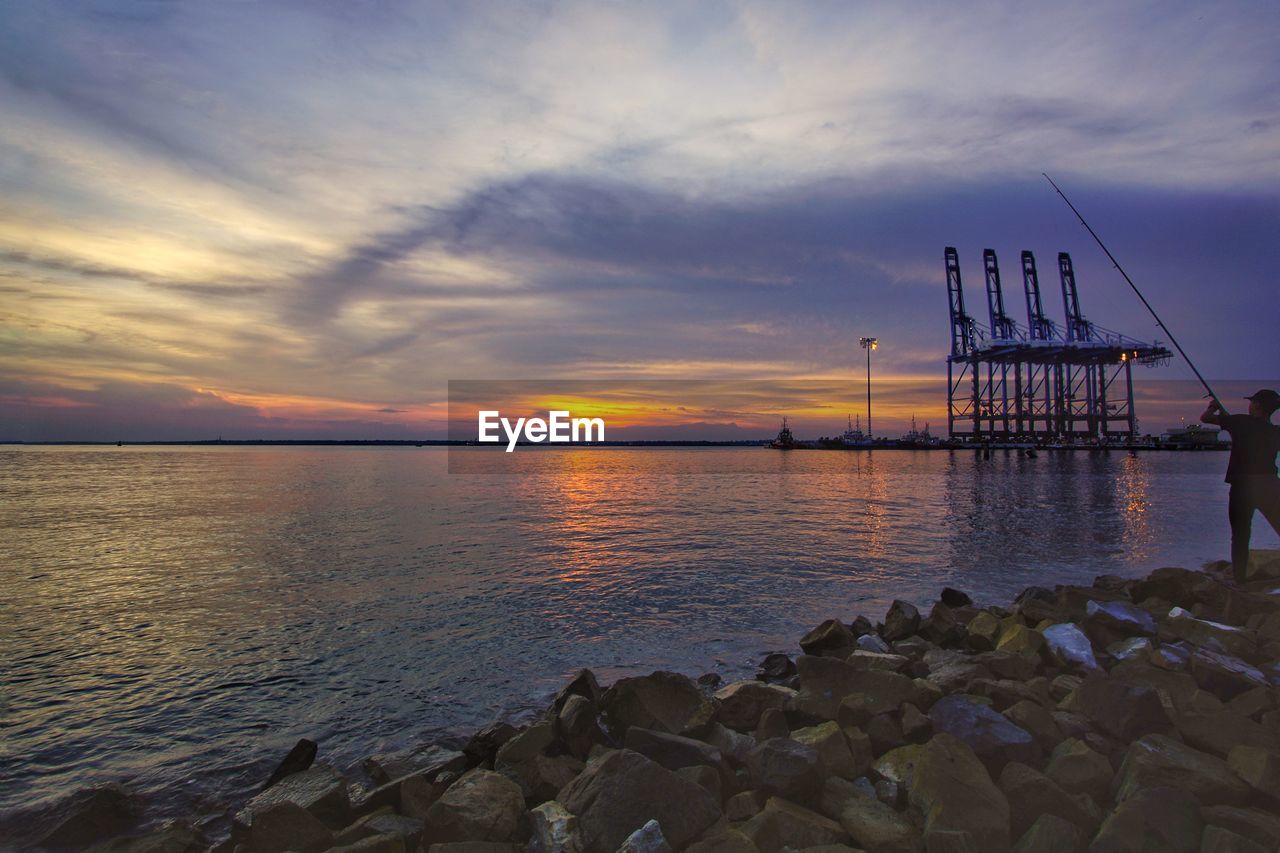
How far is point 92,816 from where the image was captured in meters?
5.27

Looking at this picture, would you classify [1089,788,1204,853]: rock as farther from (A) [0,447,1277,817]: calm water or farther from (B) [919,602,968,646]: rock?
(A) [0,447,1277,817]: calm water

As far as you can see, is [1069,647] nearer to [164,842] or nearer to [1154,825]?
[1154,825]

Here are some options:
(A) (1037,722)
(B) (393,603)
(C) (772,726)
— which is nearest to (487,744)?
(C) (772,726)

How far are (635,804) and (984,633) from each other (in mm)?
6116

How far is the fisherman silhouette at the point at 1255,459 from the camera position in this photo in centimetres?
931

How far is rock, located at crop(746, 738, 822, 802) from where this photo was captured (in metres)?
4.59

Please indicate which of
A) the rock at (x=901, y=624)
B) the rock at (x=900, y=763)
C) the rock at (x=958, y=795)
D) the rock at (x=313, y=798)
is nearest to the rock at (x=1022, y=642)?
the rock at (x=901, y=624)

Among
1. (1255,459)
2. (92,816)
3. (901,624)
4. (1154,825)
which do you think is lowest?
(92,816)

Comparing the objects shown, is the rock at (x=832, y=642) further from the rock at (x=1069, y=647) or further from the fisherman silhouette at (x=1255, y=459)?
the fisherman silhouette at (x=1255, y=459)

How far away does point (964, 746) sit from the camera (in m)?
4.77

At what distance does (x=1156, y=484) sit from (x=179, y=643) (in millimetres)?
59642

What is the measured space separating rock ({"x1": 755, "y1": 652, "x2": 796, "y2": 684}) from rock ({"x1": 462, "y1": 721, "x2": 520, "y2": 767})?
3382 mm

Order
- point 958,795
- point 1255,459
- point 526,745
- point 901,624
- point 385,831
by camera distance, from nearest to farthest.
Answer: point 958,795 < point 385,831 < point 526,745 < point 901,624 < point 1255,459

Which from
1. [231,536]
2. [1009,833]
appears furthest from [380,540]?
[1009,833]
